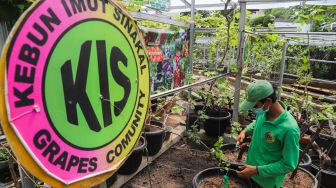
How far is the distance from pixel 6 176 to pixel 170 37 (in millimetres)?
3404

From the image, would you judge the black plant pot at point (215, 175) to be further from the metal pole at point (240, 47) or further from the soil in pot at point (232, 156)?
the metal pole at point (240, 47)

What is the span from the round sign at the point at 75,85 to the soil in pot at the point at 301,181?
2.98 metres

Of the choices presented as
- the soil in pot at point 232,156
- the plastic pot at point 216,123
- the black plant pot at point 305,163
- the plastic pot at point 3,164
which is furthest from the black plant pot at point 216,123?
the plastic pot at point 3,164

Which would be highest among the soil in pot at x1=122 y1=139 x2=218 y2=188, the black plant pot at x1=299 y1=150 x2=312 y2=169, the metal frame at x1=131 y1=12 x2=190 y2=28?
the metal frame at x1=131 y1=12 x2=190 y2=28

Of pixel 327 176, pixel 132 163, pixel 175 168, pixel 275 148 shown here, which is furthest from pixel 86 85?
pixel 327 176

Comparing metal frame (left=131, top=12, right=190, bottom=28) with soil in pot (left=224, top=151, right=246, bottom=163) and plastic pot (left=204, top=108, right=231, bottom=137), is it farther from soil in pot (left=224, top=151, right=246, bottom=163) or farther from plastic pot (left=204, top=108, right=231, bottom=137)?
soil in pot (left=224, top=151, right=246, bottom=163)

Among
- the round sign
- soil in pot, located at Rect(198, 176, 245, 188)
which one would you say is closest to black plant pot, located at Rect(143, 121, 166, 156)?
soil in pot, located at Rect(198, 176, 245, 188)

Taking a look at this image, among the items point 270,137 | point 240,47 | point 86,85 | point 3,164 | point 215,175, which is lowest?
point 215,175

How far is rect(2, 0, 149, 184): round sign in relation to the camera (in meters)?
0.78

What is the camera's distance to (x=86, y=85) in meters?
0.98

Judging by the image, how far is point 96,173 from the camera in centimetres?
103

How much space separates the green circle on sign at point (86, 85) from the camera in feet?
2.84

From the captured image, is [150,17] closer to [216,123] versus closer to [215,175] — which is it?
[215,175]

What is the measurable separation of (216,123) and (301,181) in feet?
7.08
